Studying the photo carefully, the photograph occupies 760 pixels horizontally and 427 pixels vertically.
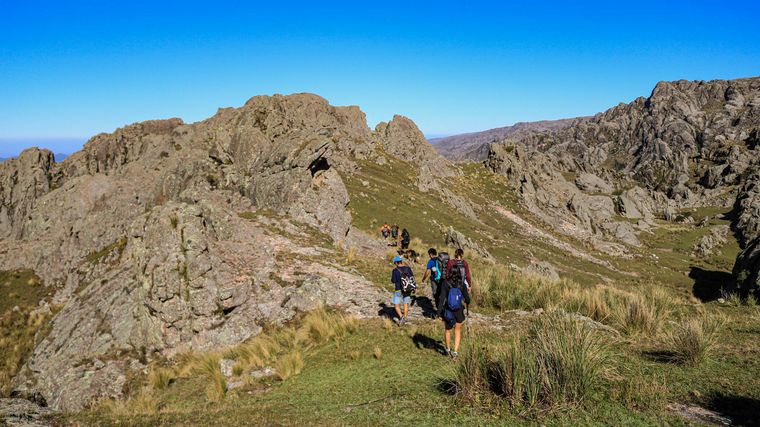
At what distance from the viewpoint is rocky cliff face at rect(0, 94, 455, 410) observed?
16422 millimetres

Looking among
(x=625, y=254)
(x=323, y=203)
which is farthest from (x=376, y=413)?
(x=625, y=254)

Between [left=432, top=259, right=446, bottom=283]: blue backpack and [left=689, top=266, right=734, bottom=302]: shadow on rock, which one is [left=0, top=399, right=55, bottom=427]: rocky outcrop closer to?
[left=432, top=259, right=446, bottom=283]: blue backpack

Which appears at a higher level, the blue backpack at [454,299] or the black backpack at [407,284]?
the blue backpack at [454,299]

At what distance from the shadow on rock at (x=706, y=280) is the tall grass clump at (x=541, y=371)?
51.3 meters

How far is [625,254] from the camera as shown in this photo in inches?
2835

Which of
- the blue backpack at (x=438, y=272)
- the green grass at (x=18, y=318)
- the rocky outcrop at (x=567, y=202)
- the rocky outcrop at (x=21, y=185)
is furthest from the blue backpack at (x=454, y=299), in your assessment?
the rocky outcrop at (x=567, y=202)

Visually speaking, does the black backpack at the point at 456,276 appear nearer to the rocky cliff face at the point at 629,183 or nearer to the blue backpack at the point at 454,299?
the blue backpack at the point at 454,299

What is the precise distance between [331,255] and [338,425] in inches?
638

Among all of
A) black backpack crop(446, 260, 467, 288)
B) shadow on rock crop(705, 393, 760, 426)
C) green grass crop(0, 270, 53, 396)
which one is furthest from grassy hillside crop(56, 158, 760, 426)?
green grass crop(0, 270, 53, 396)

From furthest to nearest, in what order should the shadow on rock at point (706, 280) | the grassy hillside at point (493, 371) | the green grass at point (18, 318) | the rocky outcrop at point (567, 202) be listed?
1. the rocky outcrop at point (567, 202)
2. the shadow on rock at point (706, 280)
3. the green grass at point (18, 318)
4. the grassy hillside at point (493, 371)

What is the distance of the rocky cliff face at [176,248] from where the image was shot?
1642cm

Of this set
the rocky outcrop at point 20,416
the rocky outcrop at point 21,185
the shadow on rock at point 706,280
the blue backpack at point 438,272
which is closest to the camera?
the rocky outcrop at point 20,416

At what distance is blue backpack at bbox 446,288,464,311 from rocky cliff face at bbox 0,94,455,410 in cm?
669

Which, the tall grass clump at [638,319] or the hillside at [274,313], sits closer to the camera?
the hillside at [274,313]
